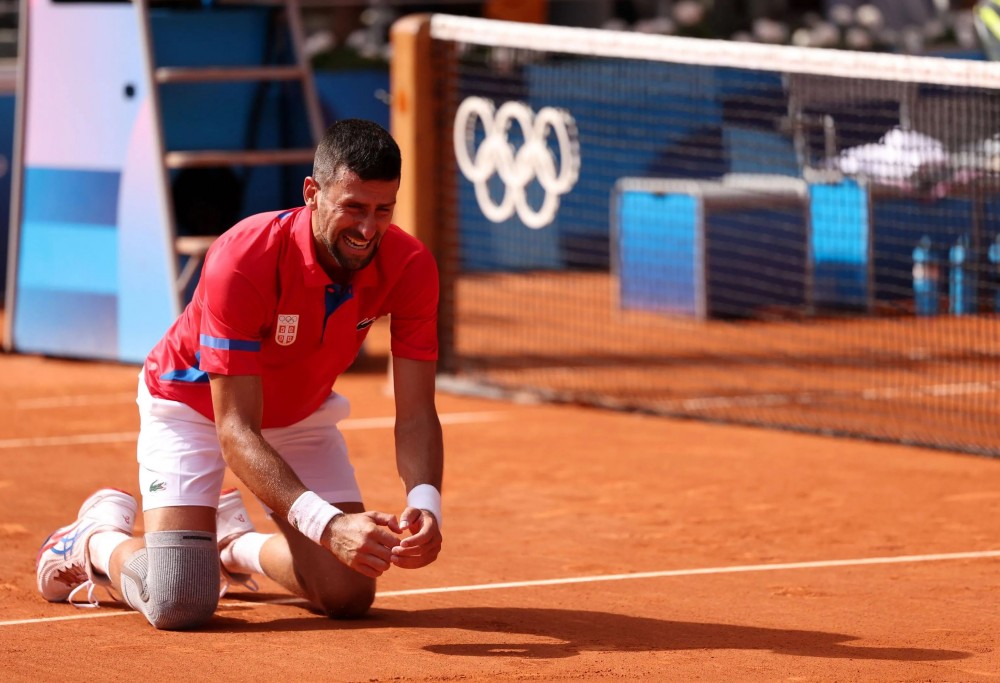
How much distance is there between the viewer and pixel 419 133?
995cm

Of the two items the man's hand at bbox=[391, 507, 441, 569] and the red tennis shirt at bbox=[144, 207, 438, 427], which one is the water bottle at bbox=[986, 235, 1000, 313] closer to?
the red tennis shirt at bbox=[144, 207, 438, 427]

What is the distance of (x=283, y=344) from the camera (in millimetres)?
4824

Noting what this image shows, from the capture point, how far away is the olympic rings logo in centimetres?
1100

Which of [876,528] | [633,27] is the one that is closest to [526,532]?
[876,528]

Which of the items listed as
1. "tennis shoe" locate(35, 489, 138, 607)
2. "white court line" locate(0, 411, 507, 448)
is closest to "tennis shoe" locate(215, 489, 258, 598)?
"tennis shoe" locate(35, 489, 138, 607)

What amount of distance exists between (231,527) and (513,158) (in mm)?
6440

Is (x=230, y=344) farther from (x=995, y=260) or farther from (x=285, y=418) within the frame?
(x=995, y=260)

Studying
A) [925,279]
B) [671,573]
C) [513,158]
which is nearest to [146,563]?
[671,573]

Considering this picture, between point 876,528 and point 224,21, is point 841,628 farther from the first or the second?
point 224,21

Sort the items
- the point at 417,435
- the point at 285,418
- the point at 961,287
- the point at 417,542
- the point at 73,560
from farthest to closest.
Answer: the point at 961,287 → the point at 73,560 → the point at 285,418 → the point at 417,435 → the point at 417,542

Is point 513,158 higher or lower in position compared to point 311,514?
higher

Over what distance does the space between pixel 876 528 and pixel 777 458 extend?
1.55 m

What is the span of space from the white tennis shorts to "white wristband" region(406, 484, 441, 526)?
1.76 feet

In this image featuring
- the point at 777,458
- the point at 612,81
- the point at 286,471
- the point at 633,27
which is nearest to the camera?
the point at 286,471
